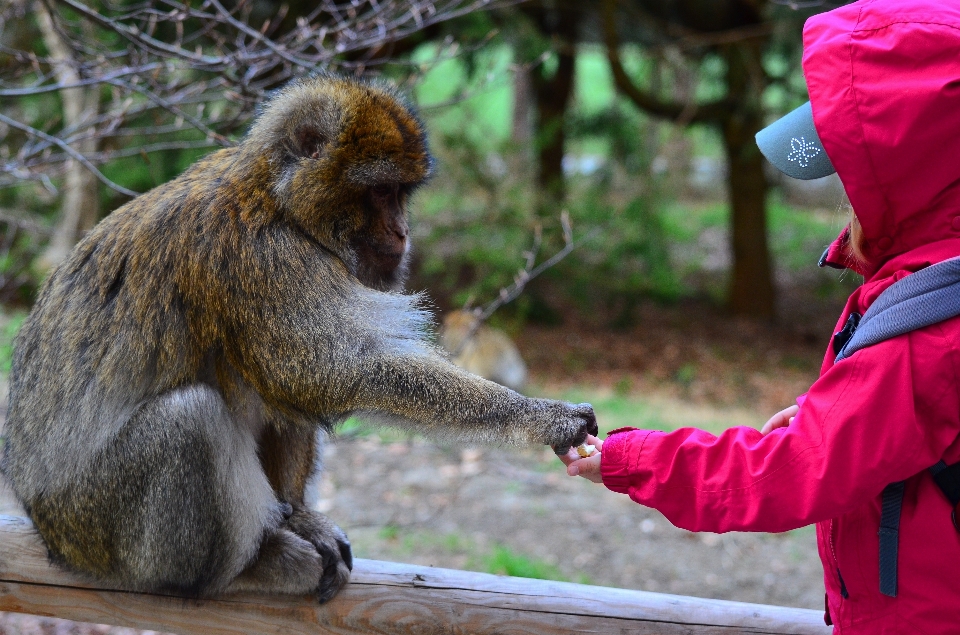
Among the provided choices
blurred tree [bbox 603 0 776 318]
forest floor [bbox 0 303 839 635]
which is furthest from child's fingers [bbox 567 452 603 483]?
blurred tree [bbox 603 0 776 318]

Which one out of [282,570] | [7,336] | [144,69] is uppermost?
[144,69]

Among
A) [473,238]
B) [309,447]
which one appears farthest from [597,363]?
[309,447]

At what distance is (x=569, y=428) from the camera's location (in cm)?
268

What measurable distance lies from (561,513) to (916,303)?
5.31m

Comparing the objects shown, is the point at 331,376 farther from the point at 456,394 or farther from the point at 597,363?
the point at 597,363

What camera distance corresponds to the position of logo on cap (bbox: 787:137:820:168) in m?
2.26

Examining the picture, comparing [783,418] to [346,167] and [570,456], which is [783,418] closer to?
[570,456]

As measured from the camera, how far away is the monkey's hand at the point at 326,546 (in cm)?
306

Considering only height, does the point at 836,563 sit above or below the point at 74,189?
below

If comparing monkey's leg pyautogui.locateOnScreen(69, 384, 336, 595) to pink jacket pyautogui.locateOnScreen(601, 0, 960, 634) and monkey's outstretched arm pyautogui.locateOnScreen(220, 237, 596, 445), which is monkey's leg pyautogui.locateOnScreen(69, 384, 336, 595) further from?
pink jacket pyautogui.locateOnScreen(601, 0, 960, 634)

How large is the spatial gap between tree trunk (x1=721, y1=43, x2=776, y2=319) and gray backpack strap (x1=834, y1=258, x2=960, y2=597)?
914 cm

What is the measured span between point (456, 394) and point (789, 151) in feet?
4.01

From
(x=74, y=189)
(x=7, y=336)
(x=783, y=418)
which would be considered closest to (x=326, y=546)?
(x=783, y=418)

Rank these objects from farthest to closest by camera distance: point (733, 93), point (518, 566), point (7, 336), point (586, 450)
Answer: point (733, 93) → point (7, 336) → point (518, 566) → point (586, 450)
